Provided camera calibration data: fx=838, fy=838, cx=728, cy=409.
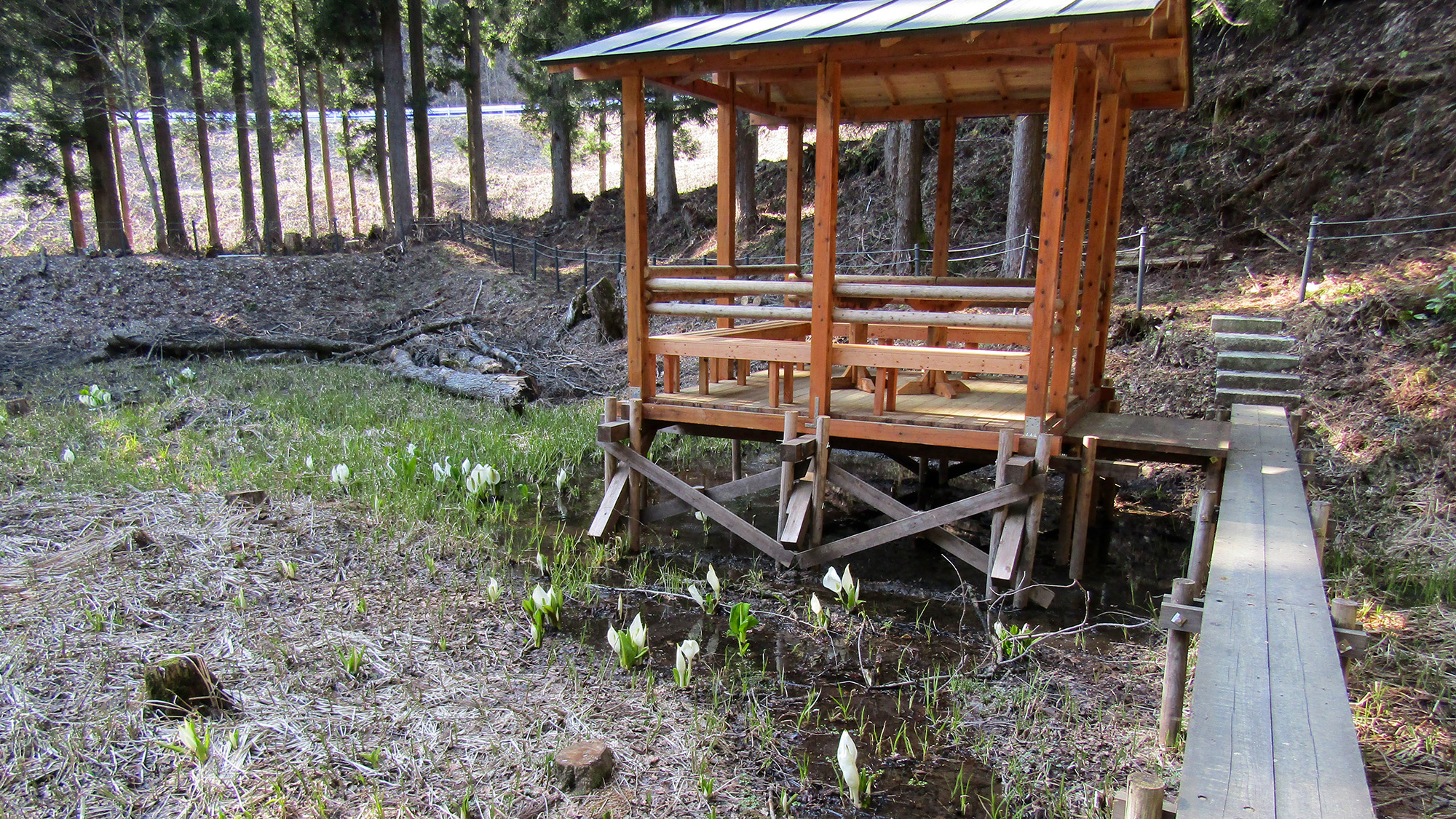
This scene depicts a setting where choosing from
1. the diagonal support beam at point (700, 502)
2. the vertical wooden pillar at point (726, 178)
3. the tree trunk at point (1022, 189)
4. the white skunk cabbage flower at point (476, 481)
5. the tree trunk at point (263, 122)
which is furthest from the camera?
the tree trunk at point (263, 122)

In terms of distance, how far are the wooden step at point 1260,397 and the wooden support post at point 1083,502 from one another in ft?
7.97

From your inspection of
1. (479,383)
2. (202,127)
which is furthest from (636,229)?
(202,127)

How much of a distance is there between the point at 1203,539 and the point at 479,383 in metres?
8.51

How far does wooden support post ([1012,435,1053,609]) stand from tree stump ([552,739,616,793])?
9.90 feet

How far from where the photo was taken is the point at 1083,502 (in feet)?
19.1

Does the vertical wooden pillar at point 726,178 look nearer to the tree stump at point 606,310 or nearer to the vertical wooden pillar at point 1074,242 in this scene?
the vertical wooden pillar at point 1074,242

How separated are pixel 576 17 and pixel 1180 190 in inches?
491

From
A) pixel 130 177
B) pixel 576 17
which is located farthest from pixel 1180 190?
pixel 130 177

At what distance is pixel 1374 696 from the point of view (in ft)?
13.0

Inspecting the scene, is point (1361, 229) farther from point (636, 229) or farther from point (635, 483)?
point (635, 483)

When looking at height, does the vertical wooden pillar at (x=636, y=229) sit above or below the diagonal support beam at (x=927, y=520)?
above

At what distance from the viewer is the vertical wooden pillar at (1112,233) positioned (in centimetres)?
699

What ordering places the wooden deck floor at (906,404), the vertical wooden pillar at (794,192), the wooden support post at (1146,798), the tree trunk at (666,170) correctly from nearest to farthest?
the wooden support post at (1146,798), the wooden deck floor at (906,404), the vertical wooden pillar at (794,192), the tree trunk at (666,170)

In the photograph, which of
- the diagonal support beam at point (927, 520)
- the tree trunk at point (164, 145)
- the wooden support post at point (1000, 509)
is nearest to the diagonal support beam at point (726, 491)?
the diagonal support beam at point (927, 520)
